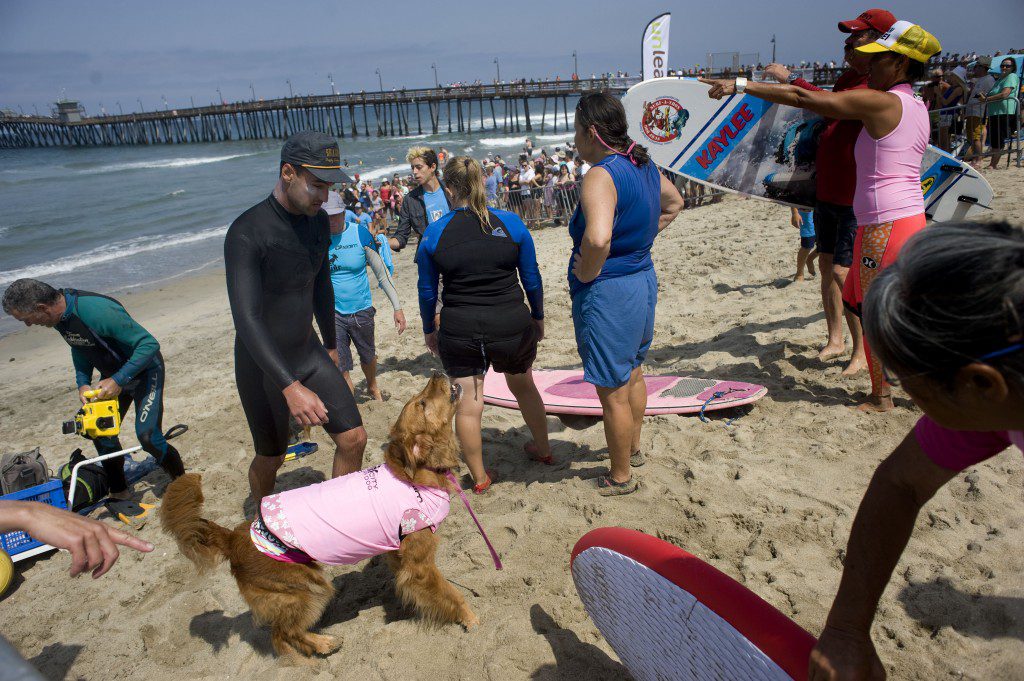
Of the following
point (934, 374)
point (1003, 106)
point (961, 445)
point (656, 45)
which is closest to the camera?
point (934, 374)

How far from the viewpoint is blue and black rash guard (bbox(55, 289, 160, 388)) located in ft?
13.3

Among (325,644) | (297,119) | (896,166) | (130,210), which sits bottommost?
(325,644)

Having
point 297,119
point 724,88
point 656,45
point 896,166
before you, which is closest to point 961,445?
point 724,88

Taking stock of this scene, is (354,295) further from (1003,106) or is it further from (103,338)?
(1003,106)

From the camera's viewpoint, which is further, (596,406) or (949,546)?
(596,406)

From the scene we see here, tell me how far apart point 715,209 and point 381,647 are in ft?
39.0

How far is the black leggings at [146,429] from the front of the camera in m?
4.25

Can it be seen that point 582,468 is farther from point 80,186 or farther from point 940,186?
point 80,186

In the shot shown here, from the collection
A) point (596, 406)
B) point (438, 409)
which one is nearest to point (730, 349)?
point (596, 406)

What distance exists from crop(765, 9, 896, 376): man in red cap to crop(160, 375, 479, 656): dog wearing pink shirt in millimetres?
3210

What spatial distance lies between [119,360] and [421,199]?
3197 mm

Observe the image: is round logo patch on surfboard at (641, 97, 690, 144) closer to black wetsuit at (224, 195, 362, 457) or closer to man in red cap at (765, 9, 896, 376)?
man in red cap at (765, 9, 896, 376)

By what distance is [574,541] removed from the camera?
10.5 feet

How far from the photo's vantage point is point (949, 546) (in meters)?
2.73
